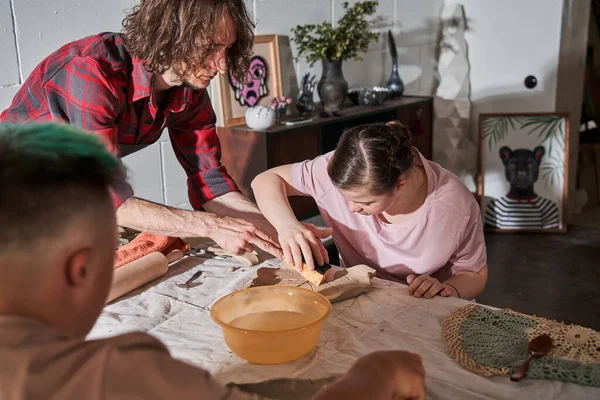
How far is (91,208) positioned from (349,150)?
1032 mm

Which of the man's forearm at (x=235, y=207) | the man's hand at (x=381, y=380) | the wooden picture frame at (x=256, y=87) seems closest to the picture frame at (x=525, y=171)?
the wooden picture frame at (x=256, y=87)

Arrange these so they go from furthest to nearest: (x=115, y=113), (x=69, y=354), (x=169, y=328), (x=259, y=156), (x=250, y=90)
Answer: (x=250, y=90) < (x=259, y=156) < (x=115, y=113) < (x=169, y=328) < (x=69, y=354)

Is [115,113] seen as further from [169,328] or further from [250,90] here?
[250,90]

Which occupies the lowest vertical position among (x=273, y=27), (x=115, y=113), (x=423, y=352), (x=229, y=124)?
(x=423, y=352)

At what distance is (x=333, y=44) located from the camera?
3611 millimetres

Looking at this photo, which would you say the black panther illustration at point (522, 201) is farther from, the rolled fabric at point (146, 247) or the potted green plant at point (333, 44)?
the rolled fabric at point (146, 247)

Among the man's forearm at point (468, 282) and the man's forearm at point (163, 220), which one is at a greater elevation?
the man's forearm at point (163, 220)

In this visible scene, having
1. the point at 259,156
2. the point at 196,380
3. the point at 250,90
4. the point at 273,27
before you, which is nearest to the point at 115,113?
the point at 196,380

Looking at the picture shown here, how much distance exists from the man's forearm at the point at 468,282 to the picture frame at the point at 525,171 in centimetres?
292

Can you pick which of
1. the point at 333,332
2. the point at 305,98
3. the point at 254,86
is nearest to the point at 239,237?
the point at 333,332

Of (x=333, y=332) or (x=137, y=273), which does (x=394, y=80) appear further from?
(x=333, y=332)

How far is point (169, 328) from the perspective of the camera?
1.37 meters

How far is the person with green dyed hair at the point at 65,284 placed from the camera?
0.66 metres

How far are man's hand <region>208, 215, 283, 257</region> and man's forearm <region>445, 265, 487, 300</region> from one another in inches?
19.9
